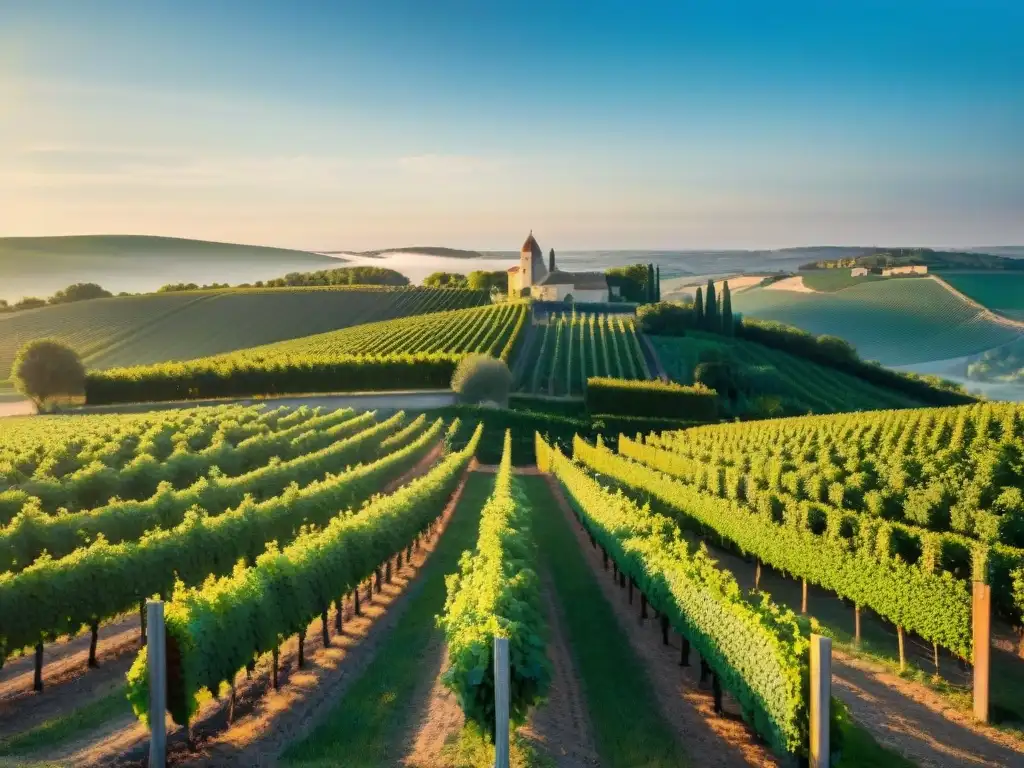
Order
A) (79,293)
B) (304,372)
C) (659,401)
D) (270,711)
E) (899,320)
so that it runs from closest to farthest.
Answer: (270,711), (659,401), (304,372), (79,293), (899,320)

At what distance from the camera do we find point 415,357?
6650cm

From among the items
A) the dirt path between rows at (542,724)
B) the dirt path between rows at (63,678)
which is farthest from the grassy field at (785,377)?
the dirt path between rows at (63,678)

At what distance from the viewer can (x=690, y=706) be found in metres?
12.2

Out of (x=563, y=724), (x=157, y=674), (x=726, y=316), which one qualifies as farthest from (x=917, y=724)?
(x=726, y=316)

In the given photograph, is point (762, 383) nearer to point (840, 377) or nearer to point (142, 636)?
point (840, 377)

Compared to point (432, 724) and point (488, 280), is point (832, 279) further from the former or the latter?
point (432, 724)

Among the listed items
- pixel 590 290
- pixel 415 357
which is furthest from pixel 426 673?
pixel 590 290

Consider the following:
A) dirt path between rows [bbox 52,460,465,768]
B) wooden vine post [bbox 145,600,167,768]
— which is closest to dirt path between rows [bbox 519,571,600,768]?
dirt path between rows [bbox 52,460,465,768]

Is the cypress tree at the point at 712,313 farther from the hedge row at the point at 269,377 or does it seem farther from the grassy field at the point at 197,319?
the grassy field at the point at 197,319

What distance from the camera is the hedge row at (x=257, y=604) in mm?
9953

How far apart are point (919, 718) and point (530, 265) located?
12608cm

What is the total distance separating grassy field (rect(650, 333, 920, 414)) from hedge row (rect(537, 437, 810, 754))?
183 feet

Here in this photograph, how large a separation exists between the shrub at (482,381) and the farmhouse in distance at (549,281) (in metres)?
55.4

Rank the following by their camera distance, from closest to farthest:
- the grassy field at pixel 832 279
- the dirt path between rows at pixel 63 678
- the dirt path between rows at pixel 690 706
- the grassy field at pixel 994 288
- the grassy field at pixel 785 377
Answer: the dirt path between rows at pixel 690 706
the dirt path between rows at pixel 63 678
the grassy field at pixel 785 377
the grassy field at pixel 994 288
the grassy field at pixel 832 279
